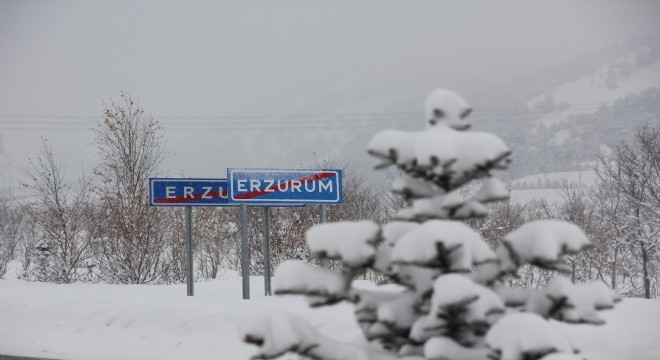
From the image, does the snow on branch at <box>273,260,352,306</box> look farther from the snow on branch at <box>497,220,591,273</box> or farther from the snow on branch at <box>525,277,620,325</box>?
the snow on branch at <box>525,277,620,325</box>

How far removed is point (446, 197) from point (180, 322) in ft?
25.1

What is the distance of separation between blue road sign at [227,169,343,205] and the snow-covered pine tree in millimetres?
9766

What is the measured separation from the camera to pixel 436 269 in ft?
9.79

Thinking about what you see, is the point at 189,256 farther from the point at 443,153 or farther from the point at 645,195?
the point at 645,195

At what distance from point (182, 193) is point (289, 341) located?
1096cm

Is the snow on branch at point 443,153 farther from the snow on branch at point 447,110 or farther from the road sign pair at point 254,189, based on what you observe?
the road sign pair at point 254,189

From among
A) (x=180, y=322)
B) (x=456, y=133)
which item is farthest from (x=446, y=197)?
(x=180, y=322)

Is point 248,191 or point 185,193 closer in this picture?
point 248,191

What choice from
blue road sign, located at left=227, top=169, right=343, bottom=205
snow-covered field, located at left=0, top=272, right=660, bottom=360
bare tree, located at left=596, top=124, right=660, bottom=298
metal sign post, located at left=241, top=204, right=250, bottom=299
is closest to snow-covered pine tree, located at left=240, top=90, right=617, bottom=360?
snow-covered field, located at left=0, top=272, right=660, bottom=360

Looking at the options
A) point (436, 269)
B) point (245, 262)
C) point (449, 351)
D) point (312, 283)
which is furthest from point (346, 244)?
point (245, 262)

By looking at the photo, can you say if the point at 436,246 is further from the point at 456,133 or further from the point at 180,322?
the point at 180,322

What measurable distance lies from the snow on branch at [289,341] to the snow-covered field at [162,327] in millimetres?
4293

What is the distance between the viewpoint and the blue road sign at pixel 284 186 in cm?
1291

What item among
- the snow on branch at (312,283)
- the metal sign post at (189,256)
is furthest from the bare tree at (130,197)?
the snow on branch at (312,283)
